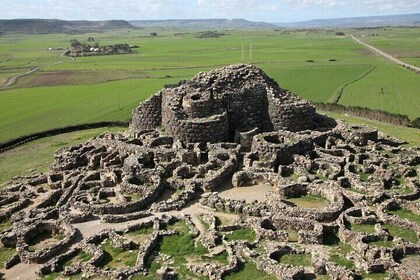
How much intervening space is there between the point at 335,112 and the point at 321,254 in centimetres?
4867

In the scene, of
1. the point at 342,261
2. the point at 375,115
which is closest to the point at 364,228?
the point at 342,261

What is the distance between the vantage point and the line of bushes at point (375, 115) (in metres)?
60.4

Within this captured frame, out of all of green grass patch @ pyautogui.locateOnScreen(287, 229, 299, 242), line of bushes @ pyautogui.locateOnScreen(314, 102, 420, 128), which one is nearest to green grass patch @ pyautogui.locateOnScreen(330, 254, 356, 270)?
green grass patch @ pyautogui.locateOnScreen(287, 229, 299, 242)

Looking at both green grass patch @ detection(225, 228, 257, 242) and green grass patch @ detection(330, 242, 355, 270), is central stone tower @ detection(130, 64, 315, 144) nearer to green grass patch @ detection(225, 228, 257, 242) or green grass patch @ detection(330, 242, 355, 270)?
green grass patch @ detection(225, 228, 257, 242)

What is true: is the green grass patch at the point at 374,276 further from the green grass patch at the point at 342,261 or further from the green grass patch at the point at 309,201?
the green grass patch at the point at 309,201

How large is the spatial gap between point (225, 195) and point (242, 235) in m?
7.28

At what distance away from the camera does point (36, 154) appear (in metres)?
50.7

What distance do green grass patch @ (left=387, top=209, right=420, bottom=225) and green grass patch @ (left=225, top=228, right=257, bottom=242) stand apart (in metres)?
9.76

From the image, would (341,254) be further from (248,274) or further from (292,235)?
(248,274)

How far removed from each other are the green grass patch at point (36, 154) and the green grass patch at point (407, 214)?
32.4 metres

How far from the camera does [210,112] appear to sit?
46125mm

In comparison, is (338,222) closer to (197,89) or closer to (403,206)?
(403,206)

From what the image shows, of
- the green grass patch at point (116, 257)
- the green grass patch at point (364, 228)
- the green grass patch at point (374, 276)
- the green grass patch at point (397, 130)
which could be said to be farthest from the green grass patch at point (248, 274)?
the green grass patch at point (397, 130)

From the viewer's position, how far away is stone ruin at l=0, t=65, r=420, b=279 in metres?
24.1
